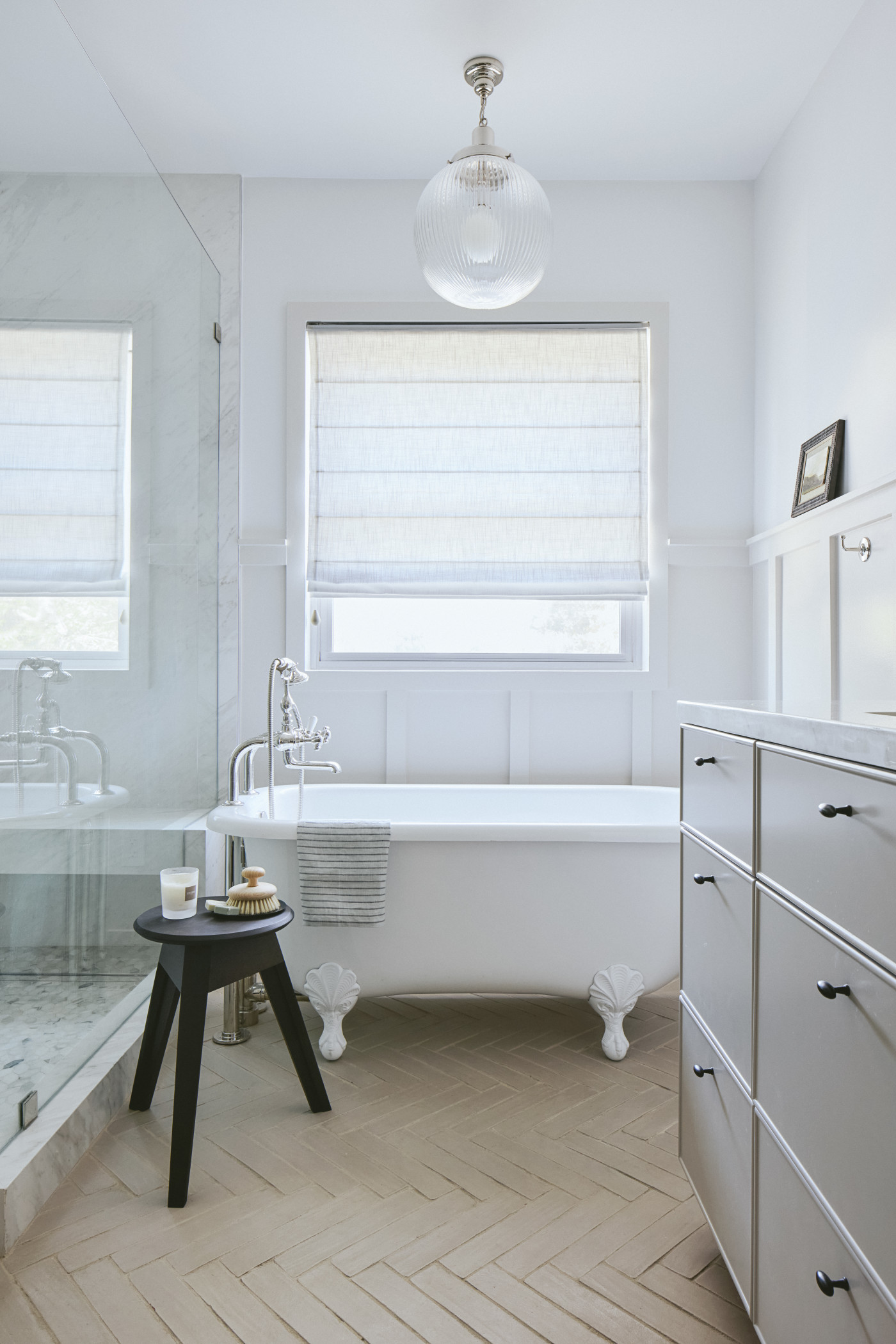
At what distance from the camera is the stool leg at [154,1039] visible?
2.06 meters

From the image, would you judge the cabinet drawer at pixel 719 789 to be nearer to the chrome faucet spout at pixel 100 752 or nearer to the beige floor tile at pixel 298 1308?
the beige floor tile at pixel 298 1308

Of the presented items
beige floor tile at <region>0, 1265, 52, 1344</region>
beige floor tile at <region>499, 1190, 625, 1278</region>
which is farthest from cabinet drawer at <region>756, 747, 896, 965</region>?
beige floor tile at <region>0, 1265, 52, 1344</region>

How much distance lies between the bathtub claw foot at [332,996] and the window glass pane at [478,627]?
4.44 feet

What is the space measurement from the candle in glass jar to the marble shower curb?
1.36ft

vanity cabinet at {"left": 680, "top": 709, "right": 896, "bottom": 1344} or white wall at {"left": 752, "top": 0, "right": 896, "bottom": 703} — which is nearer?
vanity cabinet at {"left": 680, "top": 709, "right": 896, "bottom": 1344}

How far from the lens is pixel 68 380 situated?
192 cm

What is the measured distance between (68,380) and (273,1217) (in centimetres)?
177

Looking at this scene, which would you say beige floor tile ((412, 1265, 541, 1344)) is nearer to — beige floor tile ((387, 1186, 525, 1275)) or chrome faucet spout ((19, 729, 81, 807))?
beige floor tile ((387, 1186, 525, 1275))

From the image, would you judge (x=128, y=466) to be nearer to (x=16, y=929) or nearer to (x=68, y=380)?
(x=68, y=380)

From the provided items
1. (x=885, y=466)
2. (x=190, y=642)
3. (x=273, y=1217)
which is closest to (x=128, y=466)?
(x=190, y=642)

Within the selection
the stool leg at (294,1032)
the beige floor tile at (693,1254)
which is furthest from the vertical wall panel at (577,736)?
the beige floor tile at (693,1254)

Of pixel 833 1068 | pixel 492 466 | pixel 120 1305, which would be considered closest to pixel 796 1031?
pixel 833 1068

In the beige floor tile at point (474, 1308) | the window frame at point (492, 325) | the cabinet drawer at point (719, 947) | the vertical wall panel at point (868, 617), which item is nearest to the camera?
the cabinet drawer at point (719, 947)

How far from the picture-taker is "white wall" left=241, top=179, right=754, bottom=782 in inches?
129
